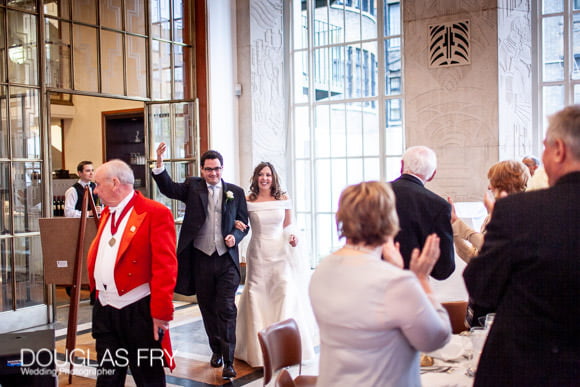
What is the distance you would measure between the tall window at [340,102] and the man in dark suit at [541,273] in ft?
21.4

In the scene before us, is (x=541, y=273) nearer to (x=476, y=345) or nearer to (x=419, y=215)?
(x=476, y=345)

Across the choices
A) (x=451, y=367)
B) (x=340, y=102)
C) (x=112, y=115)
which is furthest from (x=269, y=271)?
(x=112, y=115)

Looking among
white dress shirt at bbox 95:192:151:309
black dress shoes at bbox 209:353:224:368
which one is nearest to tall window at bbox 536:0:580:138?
black dress shoes at bbox 209:353:224:368

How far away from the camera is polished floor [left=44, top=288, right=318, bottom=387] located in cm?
Answer: 487

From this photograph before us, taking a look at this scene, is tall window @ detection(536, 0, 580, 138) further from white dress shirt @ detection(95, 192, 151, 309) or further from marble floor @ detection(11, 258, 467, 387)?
white dress shirt @ detection(95, 192, 151, 309)

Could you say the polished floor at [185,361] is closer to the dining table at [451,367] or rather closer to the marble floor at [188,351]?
the marble floor at [188,351]

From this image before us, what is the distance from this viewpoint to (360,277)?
6.54 ft

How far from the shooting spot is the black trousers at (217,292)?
16.4ft

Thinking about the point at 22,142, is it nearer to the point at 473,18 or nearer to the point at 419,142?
the point at 419,142

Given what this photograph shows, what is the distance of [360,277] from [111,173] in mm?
1986

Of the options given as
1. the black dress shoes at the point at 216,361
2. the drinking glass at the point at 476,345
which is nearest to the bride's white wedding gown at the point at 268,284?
the black dress shoes at the point at 216,361

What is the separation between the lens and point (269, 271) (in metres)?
5.34

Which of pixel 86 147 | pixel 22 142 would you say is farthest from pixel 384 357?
pixel 86 147

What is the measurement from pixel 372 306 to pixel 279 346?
1356 mm
